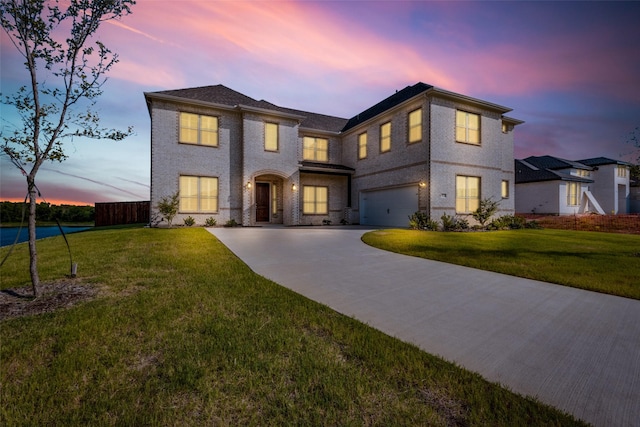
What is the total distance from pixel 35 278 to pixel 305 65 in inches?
462

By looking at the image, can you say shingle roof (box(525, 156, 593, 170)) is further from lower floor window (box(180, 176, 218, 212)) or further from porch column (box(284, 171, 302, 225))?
lower floor window (box(180, 176, 218, 212))

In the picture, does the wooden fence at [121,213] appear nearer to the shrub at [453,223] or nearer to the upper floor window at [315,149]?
the upper floor window at [315,149]

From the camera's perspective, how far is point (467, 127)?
1516 cm

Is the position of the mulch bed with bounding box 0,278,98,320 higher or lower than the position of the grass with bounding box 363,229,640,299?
lower

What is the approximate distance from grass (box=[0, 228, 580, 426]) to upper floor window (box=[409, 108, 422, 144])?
1338cm

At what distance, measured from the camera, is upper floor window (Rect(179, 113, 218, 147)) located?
586 inches

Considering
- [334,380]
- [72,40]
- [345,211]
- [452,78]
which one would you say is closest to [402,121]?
[452,78]

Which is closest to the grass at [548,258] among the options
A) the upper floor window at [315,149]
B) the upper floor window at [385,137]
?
the upper floor window at [385,137]

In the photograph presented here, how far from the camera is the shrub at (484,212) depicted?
47.9 ft

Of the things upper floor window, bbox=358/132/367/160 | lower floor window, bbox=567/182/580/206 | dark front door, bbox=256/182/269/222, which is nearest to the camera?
dark front door, bbox=256/182/269/222

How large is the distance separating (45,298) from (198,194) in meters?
11.9

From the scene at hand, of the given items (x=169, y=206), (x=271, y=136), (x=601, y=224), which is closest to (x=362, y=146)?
(x=271, y=136)

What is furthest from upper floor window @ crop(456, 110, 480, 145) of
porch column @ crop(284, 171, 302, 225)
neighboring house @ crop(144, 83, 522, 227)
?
porch column @ crop(284, 171, 302, 225)

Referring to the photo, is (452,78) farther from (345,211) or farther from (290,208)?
(290,208)
